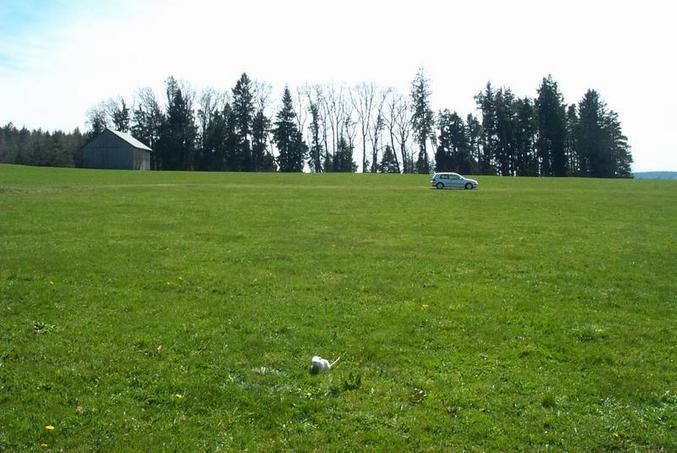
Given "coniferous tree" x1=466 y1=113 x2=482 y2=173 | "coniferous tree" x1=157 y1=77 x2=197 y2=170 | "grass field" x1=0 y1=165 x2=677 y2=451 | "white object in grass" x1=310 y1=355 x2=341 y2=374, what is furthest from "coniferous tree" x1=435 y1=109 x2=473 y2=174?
"white object in grass" x1=310 y1=355 x2=341 y2=374

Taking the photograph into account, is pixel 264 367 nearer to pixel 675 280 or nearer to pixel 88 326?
pixel 88 326

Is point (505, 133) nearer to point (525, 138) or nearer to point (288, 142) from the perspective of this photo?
point (525, 138)

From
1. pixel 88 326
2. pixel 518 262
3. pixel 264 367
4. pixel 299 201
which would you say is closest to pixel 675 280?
pixel 518 262

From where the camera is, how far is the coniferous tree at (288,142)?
113 metres

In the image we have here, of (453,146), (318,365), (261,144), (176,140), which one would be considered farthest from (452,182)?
(176,140)

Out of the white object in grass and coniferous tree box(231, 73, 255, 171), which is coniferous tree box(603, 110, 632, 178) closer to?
coniferous tree box(231, 73, 255, 171)

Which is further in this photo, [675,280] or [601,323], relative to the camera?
[675,280]

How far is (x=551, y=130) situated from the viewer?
4126 inches

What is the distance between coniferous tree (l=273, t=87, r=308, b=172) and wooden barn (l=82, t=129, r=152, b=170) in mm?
28274

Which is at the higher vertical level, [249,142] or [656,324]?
[249,142]

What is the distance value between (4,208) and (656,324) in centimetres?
2730

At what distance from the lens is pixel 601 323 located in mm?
10438

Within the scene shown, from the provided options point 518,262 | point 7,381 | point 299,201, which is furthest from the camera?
point 299,201

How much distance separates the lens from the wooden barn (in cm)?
9312
